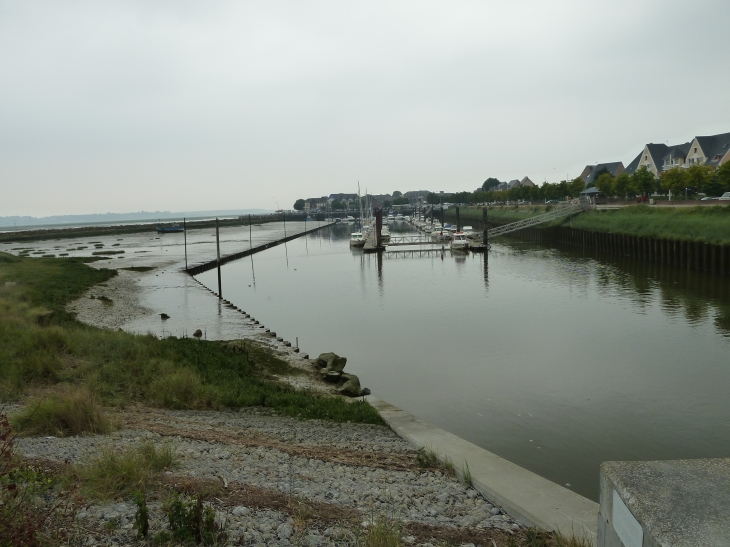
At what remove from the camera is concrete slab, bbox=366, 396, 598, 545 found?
267 inches

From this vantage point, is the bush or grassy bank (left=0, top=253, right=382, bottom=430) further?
grassy bank (left=0, top=253, right=382, bottom=430)

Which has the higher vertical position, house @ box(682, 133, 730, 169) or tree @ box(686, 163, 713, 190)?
house @ box(682, 133, 730, 169)

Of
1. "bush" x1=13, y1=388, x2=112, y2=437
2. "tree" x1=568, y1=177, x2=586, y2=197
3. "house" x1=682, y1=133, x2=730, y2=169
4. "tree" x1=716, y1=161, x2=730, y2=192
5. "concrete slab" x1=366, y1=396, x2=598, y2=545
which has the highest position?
"house" x1=682, y1=133, x2=730, y2=169

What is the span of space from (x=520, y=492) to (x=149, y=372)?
30.2 ft

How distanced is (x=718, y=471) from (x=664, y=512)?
1117mm

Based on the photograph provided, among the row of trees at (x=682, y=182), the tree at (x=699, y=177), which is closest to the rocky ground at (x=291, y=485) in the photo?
the row of trees at (x=682, y=182)

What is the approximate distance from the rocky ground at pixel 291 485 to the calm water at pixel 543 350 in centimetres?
395

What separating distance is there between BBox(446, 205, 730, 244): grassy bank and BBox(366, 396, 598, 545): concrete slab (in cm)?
3404

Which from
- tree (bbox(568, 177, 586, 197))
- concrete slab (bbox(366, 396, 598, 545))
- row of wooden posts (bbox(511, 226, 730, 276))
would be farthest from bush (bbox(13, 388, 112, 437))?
tree (bbox(568, 177, 586, 197))

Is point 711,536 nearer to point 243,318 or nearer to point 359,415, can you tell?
point 359,415

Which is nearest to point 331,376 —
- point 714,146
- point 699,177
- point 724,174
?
point 724,174

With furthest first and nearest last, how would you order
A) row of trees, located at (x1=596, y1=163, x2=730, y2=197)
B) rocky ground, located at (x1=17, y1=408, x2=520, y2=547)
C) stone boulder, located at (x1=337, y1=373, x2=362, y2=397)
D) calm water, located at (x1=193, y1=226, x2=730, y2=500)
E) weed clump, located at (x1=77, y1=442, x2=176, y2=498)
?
row of trees, located at (x1=596, y1=163, x2=730, y2=197), stone boulder, located at (x1=337, y1=373, x2=362, y2=397), calm water, located at (x1=193, y1=226, x2=730, y2=500), weed clump, located at (x1=77, y1=442, x2=176, y2=498), rocky ground, located at (x1=17, y1=408, x2=520, y2=547)

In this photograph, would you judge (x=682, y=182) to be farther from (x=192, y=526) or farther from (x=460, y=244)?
(x=192, y=526)

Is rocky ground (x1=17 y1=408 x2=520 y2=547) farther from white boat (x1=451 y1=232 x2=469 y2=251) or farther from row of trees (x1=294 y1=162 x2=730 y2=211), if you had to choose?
row of trees (x1=294 y1=162 x2=730 y2=211)
